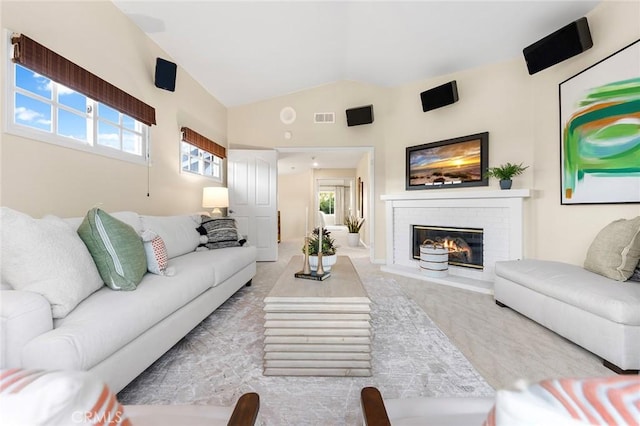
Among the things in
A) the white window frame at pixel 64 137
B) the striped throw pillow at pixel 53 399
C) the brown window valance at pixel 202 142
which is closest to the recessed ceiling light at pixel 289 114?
the brown window valance at pixel 202 142

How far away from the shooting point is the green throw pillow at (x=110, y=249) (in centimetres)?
156

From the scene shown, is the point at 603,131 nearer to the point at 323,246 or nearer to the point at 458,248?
the point at 458,248

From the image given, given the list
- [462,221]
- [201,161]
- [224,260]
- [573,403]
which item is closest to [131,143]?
[201,161]

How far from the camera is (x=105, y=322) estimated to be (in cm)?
125

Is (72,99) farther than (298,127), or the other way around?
(298,127)

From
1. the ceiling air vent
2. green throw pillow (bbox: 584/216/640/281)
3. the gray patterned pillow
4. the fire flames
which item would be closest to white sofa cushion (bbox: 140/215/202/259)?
the gray patterned pillow

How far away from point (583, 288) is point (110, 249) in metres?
2.96

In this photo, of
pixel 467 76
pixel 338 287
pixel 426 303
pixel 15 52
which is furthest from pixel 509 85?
pixel 15 52

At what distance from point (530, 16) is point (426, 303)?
3075mm

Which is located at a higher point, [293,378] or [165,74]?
[165,74]

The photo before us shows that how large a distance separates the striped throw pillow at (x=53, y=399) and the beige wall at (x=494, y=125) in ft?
11.1

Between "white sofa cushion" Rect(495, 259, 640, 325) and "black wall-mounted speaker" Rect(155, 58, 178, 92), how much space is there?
4.05 meters

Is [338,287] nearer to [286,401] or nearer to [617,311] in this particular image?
[286,401]

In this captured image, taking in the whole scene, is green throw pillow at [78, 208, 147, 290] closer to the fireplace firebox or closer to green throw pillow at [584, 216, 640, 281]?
green throw pillow at [584, 216, 640, 281]
